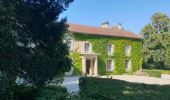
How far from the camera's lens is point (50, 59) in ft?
38.8

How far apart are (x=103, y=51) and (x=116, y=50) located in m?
2.73

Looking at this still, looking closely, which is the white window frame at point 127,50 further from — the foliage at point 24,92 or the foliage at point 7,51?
Result: the foliage at point 7,51

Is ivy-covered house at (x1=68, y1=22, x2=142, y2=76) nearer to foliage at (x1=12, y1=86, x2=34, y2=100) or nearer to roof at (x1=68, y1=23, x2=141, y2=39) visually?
roof at (x1=68, y1=23, x2=141, y2=39)

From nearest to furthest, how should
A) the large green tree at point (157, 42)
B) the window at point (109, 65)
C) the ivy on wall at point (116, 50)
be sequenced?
1. the ivy on wall at point (116, 50)
2. the window at point (109, 65)
3. the large green tree at point (157, 42)

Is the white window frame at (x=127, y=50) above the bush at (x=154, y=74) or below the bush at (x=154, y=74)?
above

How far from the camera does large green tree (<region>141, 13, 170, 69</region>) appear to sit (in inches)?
2200

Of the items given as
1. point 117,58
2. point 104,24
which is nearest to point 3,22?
point 117,58

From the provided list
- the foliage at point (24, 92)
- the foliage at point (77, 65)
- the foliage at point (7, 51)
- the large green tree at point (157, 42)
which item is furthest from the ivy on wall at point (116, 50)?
the foliage at point (7, 51)

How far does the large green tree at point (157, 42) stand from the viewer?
55875 millimetres

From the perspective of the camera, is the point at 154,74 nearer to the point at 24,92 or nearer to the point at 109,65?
the point at 109,65

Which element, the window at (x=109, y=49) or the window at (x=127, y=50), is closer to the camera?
the window at (x=109, y=49)

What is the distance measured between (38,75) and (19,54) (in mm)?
1021

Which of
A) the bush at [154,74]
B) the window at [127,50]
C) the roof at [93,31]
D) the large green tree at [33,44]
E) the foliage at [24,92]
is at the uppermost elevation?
the roof at [93,31]

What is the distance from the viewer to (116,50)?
49375mm
